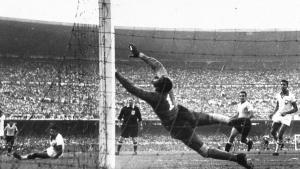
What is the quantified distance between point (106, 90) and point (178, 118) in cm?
145

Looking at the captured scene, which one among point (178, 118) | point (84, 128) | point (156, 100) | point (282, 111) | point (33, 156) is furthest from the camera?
point (84, 128)

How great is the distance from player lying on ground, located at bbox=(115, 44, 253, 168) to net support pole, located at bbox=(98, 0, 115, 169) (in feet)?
0.79

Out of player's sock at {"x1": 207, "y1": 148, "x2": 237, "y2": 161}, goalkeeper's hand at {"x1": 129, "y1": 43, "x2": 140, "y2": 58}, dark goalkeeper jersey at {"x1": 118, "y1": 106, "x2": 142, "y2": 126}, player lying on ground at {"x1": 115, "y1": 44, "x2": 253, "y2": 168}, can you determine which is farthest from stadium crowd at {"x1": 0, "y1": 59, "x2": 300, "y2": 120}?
goalkeeper's hand at {"x1": 129, "y1": 43, "x2": 140, "y2": 58}

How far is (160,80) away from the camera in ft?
26.7

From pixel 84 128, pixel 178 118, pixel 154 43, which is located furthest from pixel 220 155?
pixel 154 43

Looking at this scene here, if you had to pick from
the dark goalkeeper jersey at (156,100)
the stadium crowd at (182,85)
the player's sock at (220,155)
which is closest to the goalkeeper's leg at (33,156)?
the dark goalkeeper jersey at (156,100)

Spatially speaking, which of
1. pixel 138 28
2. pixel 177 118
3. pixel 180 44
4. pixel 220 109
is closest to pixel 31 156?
pixel 177 118

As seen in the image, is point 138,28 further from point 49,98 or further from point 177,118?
point 177,118

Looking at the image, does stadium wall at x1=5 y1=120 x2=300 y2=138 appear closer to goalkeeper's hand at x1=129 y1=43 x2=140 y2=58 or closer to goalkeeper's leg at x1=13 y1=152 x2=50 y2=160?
goalkeeper's leg at x1=13 y1=152 x2=50 y2=160

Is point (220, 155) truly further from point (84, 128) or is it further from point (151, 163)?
point (84, 128)

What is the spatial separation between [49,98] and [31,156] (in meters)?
16.0

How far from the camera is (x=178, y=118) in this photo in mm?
8453

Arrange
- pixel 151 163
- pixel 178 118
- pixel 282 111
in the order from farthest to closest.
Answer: pixel 282 111
pixel 151 163
pixel 178 118

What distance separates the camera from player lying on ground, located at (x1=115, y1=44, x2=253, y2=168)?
8.00 m
